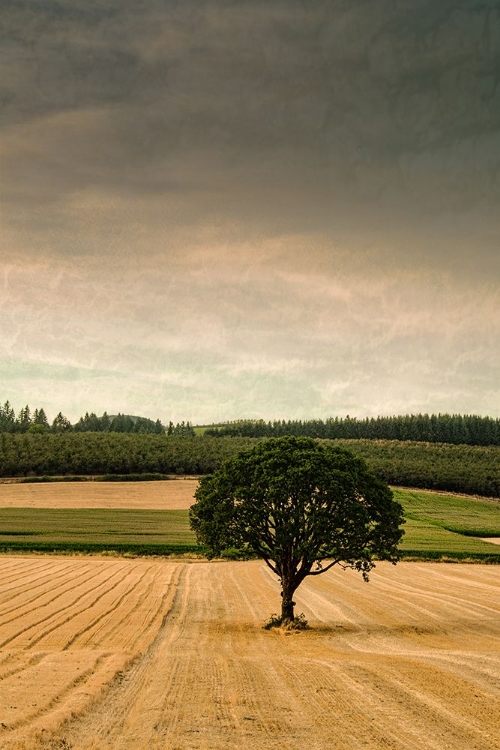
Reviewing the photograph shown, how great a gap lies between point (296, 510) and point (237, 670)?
1339 cm

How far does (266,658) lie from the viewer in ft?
76.0

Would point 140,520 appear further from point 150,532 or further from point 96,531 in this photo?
point 96,531

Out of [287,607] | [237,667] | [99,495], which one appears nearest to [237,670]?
[237,667]

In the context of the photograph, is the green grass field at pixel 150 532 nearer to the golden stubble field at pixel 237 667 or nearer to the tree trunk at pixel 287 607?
the golden stubble field at pixel 237 667

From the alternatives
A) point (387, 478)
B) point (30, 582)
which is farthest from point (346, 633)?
point (387, 478)

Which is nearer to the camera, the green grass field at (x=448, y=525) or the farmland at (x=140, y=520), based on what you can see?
the farmland at (x=140, y=520)

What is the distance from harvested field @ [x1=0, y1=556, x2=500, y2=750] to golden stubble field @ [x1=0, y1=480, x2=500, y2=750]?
64 mm

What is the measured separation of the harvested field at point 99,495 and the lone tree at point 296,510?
7981 cm

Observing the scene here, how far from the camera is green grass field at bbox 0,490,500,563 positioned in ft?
240

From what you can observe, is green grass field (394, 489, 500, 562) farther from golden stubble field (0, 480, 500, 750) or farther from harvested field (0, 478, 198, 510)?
harvested field (0, 478, 198, 510)

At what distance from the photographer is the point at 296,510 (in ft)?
109

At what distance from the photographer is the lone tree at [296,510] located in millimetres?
33125

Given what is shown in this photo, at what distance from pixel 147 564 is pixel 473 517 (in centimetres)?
7191

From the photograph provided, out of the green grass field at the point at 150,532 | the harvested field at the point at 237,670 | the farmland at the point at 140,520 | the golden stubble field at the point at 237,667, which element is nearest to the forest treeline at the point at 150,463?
the farmland at the point at 140,520
